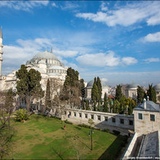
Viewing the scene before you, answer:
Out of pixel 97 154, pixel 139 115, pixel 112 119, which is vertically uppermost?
pixel 139 115

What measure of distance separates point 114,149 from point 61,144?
5.03 m

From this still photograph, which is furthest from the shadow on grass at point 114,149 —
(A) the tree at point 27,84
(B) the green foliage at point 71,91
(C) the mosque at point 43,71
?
(C) the mosque at point 43,71

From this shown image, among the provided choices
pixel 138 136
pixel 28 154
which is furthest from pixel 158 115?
pixel 28 154

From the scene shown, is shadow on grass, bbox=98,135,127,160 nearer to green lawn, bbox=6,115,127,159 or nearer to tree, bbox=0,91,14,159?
green lawn, bbox=6,115,127,159

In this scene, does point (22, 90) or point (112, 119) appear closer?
point (112, 119)

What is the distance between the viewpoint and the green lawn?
40.2 feet

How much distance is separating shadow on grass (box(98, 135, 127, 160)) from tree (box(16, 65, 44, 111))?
18.8 meters

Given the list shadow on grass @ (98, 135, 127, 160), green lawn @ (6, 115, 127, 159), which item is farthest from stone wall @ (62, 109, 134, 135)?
shadow on grass @ (98, 135, 127, 160)

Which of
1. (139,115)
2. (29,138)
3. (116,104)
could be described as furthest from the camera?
(116,104)

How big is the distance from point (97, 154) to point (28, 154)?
5.76m

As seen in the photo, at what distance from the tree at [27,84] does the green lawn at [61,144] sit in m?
10.3

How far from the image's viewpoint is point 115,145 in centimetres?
1456

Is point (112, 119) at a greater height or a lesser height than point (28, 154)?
greater

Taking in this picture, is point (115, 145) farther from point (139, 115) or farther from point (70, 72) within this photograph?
point (70, 72)
